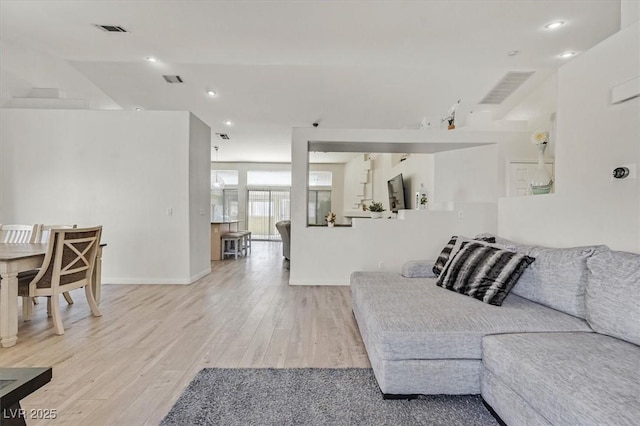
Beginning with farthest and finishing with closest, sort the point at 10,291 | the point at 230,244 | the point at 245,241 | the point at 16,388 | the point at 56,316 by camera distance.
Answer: the point at 245,241
the point at 230,244
the point at 56,316
the point at 10,291
the point at 16,388

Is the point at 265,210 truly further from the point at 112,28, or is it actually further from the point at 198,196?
the point at 112,28

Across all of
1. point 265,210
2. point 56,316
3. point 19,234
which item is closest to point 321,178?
point 265,210

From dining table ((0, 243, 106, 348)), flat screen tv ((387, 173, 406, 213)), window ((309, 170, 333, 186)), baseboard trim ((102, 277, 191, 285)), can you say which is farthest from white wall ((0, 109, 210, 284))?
window ((309, 170, 333, 186))

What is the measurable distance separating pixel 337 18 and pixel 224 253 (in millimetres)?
5454

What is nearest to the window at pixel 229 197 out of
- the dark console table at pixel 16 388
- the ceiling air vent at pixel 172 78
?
the ceiling air vent at pixel 172 78

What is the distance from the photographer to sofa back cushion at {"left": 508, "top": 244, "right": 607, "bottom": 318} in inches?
71.1

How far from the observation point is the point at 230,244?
7.43 meters

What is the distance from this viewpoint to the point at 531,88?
15.6 feet

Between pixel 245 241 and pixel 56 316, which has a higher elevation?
pixel 245 241

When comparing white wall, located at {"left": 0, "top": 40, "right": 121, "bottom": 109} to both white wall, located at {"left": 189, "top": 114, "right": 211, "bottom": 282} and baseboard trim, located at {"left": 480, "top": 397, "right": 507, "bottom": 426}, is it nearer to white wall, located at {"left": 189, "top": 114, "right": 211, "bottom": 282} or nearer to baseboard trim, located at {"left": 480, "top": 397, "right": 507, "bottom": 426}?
white wall, located at {"left": 189, "top": 114, "right": 211, "bottom": 282}

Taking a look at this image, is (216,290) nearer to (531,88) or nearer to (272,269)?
(272,269)

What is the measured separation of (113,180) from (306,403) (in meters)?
4.38

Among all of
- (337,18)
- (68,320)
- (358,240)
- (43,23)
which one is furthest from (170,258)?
(337,18)

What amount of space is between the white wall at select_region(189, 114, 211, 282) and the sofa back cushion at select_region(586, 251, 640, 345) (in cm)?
456
